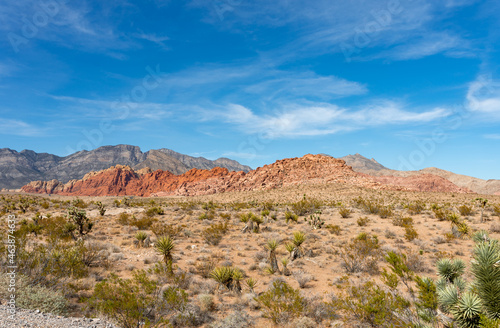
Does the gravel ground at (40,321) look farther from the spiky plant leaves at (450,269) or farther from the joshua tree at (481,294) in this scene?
the spiky plant leaves at (450,269)

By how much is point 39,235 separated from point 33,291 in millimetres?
11954

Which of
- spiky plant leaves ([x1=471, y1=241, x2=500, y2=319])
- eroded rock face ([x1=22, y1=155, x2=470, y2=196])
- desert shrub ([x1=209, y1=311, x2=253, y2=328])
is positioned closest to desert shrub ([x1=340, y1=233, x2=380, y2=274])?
desert shrub ([x1=209, y1=311, x2=253, y2=328])

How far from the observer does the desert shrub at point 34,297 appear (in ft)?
18.3

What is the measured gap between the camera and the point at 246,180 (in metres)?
90.1

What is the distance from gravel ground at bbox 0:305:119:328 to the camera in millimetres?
4695

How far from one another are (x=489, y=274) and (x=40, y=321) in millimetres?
7696

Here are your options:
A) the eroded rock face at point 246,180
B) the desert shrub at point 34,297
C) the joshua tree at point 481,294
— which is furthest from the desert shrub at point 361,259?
the eroded rock face at point 246,180

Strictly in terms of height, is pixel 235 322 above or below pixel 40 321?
below

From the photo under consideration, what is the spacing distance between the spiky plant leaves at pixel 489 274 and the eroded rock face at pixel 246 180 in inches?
2403

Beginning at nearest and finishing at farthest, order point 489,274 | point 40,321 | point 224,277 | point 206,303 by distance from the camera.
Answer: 1. point 489,274
2. point 40,321
3. point 206,303
4. point 224,277

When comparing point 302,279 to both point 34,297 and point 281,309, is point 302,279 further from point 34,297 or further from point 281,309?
point 34,297

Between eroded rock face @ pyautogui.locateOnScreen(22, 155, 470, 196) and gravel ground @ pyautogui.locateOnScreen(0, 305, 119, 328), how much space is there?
62.4 meters

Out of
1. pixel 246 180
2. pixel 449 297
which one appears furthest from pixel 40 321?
pixel 246 180

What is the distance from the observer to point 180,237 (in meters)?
16.7
